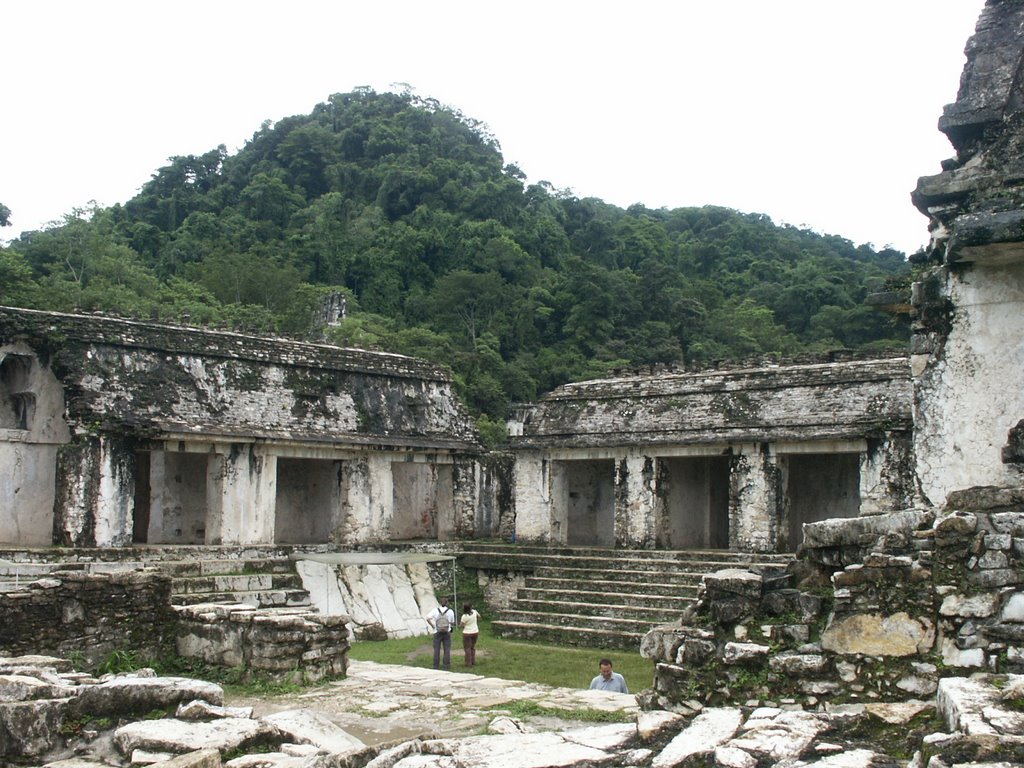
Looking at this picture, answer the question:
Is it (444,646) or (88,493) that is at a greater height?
(88,493)

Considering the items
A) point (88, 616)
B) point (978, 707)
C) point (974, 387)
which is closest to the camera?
point (978, 707)

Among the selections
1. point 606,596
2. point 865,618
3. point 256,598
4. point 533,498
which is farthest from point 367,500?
point 865,618

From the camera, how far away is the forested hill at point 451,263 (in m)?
43.1

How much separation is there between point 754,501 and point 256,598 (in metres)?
8.79

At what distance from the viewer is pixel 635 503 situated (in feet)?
65.8

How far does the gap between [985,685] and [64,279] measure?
4207 cm

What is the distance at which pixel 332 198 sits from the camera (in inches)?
2312

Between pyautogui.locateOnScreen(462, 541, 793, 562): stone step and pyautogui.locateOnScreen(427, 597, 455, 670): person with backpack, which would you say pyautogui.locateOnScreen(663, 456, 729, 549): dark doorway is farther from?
pyautogui.locateOnScreen(427, 597, 455, 670): person with backpack

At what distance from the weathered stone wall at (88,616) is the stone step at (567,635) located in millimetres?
6873

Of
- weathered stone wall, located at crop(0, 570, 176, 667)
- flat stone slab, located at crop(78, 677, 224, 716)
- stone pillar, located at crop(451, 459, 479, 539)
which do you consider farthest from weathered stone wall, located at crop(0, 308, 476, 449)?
flat stone slab, located at crop(78, 677, 224, 716)

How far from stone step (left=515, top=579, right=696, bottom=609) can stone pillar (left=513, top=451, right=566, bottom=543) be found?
237 cm

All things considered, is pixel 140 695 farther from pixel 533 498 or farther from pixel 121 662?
pixel 533 498

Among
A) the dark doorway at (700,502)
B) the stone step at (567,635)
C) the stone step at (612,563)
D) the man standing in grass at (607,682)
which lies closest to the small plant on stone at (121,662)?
the man standing in grass at (607,682)

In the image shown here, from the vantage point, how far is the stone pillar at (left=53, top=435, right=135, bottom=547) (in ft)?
56.8
